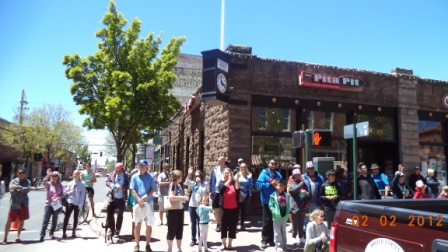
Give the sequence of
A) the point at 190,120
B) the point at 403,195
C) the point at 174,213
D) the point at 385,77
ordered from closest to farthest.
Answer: the point at 174,213, the point at 403,195, the point at 385,77, the point at 190,120

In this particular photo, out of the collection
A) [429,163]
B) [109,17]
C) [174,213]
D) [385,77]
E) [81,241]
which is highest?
[109,17]

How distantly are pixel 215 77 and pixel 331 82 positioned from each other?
469 cm

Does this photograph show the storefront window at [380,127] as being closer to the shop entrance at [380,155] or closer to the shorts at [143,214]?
the shop entrance at [380,155]

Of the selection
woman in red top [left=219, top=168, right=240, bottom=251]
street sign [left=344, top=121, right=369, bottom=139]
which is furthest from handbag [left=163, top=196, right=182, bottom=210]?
street sign [left=344, top=121, right=369, bottom=139]

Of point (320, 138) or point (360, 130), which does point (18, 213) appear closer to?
point (320, 138)

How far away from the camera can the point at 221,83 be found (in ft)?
40.3

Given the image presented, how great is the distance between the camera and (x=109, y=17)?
742 inches

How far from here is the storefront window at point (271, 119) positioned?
517 inches

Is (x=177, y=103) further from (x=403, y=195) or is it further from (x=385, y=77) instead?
(x=403, y=195)

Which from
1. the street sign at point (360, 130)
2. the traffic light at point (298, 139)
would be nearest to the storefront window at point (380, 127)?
the traffic light at point (298, 139)

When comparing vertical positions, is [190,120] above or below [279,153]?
above

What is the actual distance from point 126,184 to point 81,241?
1785mm

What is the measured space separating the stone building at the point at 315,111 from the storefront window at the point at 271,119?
4 cm

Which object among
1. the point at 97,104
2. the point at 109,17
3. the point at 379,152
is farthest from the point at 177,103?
the point at 379,152
